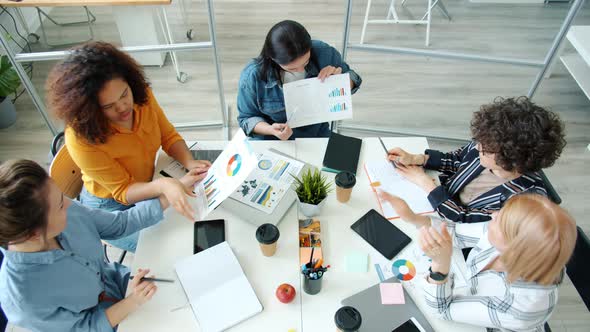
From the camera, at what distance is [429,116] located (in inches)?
129

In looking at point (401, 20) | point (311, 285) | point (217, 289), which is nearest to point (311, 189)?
point (311, 285)

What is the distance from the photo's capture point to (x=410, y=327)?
4.08 ft

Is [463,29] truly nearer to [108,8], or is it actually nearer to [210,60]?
[210,60]

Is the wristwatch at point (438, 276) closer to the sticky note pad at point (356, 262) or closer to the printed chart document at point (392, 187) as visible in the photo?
the sticky note pad at point (356, 262)

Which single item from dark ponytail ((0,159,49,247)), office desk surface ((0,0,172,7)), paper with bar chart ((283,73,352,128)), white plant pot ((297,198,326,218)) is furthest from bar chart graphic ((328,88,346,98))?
office desk surface ((0,0,172,7))

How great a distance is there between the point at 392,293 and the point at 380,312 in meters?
0.08

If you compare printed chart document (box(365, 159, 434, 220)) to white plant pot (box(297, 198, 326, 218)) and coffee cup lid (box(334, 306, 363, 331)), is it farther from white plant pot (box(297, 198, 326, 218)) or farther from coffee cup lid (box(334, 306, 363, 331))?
coffee cup lid (box(334, 306, 363, 331))

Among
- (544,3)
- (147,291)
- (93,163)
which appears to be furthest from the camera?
(544,3)

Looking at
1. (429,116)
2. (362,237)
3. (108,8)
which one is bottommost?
(429,116)

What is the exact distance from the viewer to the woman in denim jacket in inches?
67.7

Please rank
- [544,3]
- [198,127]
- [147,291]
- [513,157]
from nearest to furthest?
[147,291]
[513,157]
[198,127]
[544,3]

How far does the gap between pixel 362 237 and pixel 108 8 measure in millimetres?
4195

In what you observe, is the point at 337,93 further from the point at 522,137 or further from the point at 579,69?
the point at 579,69

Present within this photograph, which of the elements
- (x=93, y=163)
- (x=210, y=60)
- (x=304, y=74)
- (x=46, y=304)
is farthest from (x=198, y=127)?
(x=46, y=304)
